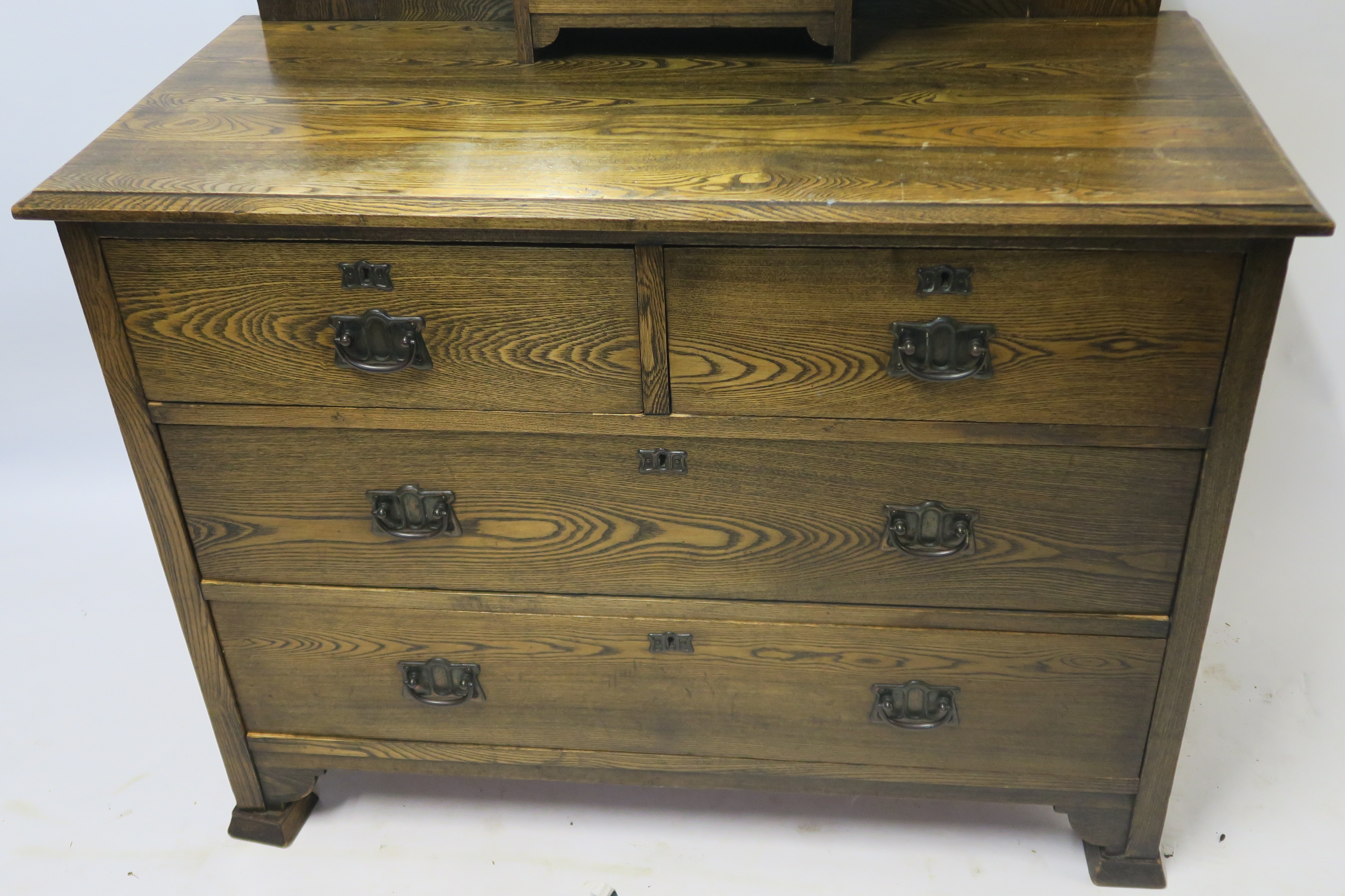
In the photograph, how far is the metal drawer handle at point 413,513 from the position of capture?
5.19ft

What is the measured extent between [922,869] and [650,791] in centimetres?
42

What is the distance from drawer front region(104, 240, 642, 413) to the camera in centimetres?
141

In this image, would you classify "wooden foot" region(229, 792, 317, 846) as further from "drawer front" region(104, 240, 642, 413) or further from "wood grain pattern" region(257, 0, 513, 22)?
"wood grain pattern" region(257, 0, 513, 22)

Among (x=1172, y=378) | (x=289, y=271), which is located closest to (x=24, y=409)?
(x=289, y=271)

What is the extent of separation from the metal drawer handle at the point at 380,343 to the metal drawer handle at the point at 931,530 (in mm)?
→ 582

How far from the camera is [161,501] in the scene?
5.31 feet

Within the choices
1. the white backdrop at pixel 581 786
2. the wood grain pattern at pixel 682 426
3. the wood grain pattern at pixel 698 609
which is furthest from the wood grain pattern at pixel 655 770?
the wood grain pattern at pixel 682 426

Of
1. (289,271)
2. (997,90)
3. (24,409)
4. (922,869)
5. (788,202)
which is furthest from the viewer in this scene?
(24,409)

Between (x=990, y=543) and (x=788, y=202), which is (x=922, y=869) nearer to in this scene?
(x=990, y=543)

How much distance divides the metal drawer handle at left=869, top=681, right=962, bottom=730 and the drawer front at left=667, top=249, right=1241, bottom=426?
405 millimetres

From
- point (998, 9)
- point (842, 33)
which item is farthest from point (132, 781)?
point (998, 9)

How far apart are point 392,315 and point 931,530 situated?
2.24 ft

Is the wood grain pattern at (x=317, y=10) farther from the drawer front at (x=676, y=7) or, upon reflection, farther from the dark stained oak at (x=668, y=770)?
the dark stained oak at (x=668, y=770)

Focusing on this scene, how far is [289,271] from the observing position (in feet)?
4.72
